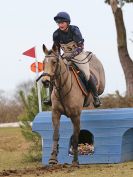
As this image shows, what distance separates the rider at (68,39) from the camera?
35.4 ft

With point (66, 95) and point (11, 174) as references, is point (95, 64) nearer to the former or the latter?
point (66, 95)

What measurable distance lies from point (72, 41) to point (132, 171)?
114 inches

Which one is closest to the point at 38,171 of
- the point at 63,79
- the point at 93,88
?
the point at 63,79

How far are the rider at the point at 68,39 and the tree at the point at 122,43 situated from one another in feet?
47.5

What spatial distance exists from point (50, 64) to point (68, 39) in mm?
1343

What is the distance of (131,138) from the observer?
12.3m

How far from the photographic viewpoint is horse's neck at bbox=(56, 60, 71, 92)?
1037 cm

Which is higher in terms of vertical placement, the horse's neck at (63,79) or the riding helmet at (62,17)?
the riding helmet at (62,17)

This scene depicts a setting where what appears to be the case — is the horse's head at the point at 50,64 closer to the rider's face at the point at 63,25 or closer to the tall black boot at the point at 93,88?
the rider's face at the point at 63,25

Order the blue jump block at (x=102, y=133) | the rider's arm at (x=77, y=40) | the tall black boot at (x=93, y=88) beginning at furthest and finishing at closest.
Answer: the blue jump block at (x=102, y=133) < the tall black boot at (x=93, y=88) < the rider's arm at (x=77, y=40)

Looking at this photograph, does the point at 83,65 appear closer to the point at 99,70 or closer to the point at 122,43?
the point at 99,70

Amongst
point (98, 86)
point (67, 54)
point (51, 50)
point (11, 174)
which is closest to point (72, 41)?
point (67, 54)

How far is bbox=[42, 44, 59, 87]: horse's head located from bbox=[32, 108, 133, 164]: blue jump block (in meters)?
2.00

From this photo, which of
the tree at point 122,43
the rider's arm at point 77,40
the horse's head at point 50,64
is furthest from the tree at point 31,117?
the tree at point 122,43
